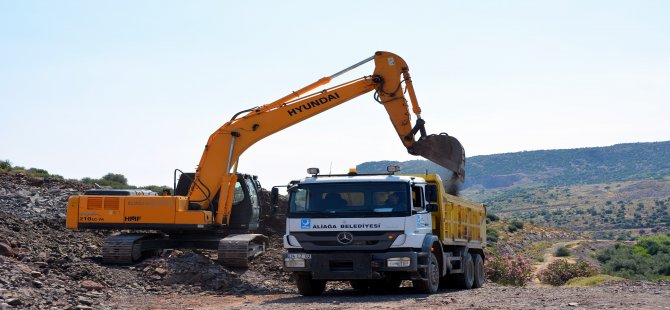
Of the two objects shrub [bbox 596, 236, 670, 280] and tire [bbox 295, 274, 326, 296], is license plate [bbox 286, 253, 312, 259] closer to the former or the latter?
tire [bbox 295, 274, 326, 296]

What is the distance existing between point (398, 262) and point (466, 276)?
4.90m

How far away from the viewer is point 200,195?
26391mm

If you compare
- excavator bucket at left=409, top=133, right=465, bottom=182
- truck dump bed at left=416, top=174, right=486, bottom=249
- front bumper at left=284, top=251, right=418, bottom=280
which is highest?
excavator bucket at left=409, top=133, right=465, bottom=182

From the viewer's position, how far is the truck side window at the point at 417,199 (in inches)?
835

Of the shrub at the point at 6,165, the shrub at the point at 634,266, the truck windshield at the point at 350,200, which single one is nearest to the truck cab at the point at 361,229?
the truck windshield at the point at 350,200

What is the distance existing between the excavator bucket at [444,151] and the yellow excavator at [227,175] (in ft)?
0.09

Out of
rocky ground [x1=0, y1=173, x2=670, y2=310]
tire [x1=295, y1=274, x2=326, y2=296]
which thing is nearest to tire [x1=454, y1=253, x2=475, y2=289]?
rocky ground [x1=0, y1=173, x2=670, y2=310]

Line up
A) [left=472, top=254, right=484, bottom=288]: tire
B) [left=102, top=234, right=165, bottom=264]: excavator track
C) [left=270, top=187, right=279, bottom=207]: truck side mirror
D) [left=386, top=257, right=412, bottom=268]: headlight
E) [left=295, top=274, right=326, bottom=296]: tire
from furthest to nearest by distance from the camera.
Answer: [left=472, top=254, right=484, bottom=288]: tire, [left=102, top=234, right=165, bottom=264]: excavator track, [left=270, top=187, right=279, bottom=207]: truck side mirror, [left=295, top=274, right=326, bottom=296]: tire, [left=386, top=257, right=412, bottom=268]: headlight

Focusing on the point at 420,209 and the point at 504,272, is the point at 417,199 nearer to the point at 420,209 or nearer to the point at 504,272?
the point at 420,209

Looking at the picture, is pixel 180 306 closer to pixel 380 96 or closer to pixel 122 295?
pixel 122 295

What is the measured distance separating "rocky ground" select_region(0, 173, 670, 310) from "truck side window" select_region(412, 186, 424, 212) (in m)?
1.94

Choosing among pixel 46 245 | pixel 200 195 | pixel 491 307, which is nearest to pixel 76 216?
pixel 46 245

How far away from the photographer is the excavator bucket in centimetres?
2520

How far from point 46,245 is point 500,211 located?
143 m
